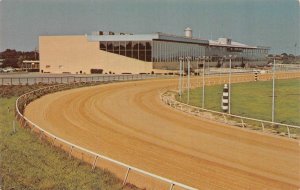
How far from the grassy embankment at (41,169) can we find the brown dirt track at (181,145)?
1632mm

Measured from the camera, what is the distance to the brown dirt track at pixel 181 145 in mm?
12788

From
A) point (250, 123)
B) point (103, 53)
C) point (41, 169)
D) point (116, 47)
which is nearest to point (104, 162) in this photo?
point (41, 169)

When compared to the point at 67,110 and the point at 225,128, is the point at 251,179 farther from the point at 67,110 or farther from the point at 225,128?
the point at 67,110

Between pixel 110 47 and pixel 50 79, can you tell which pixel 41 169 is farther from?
pixel 110 47

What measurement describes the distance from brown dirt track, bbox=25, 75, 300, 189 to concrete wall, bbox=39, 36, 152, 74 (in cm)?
4928

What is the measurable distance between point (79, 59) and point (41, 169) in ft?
220

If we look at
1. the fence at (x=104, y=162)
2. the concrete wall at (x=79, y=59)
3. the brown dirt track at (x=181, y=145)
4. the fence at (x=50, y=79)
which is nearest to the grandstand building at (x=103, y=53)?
the concrete wall at (x=79, y=59)

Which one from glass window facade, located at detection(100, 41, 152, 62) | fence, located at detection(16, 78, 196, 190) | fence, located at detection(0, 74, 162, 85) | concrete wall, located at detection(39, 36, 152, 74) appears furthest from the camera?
glass window facade, located at detection(100, 41, 152, 62)

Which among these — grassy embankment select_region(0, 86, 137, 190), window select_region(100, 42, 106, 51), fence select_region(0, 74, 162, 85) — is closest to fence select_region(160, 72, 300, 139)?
grassy embankment select_region(0, 86, 137, 190)

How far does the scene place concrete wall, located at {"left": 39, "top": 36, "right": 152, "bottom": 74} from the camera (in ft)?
258

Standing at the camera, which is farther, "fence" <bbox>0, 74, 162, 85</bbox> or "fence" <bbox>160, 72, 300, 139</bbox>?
"fence" <bbox>0, 74, 162, 85</bbox>

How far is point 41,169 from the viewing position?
13.4m

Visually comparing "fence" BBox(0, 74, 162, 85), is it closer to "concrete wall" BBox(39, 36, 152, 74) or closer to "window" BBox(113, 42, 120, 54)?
"concrete wall" BBox(39, 36, 152, 74)

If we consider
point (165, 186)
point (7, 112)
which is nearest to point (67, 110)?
point (7, 112)
